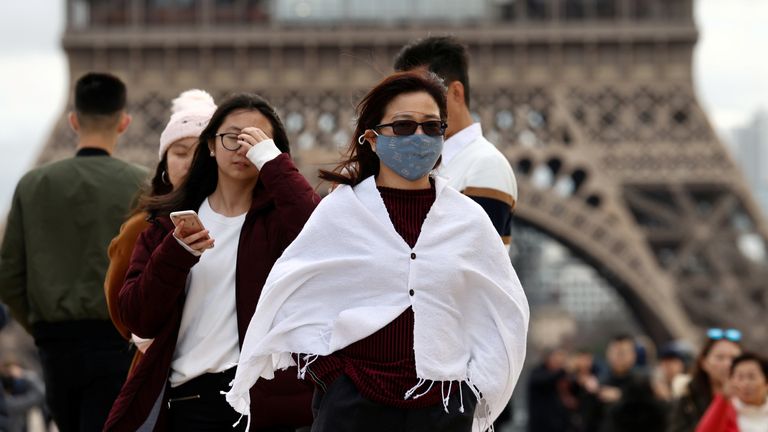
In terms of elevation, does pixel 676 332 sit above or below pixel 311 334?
below

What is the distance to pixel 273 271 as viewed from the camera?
5457 mm

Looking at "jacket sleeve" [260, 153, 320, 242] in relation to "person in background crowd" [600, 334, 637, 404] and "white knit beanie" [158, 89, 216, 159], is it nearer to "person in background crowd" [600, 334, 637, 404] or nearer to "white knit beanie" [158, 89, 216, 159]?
"white knit beanie" [158, 89, 216, 159]

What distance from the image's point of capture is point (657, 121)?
3306 centimetres

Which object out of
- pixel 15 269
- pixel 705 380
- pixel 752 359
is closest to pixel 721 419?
pixel 752 359

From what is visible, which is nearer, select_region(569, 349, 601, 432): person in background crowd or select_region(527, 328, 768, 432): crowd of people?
select_region(527, 328, 768, 432): crowd of people

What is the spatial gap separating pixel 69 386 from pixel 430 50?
2.13 m

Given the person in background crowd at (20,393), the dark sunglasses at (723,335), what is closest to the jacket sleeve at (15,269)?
the dark sunglasses at (723,335)

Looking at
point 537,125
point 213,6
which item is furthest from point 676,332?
point 213,6

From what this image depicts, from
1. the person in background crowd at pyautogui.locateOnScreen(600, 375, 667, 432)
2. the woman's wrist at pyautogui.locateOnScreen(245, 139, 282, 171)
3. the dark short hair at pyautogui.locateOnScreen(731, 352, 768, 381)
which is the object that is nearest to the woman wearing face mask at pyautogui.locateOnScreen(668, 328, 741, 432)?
the dark short hair at pyautogui.locateOnScreen(731, 352, 768, 381)

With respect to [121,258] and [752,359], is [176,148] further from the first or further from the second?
[752,359]

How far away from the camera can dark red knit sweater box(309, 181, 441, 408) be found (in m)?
5.22

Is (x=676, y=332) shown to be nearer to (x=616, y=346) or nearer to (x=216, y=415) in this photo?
(x=616, y=346)

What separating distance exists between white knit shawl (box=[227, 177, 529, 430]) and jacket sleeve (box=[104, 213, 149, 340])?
→ 1.28m

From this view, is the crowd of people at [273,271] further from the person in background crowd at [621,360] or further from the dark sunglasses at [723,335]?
the person in background crowd at [621,360]
